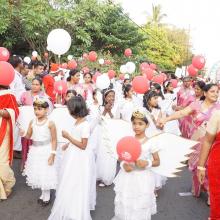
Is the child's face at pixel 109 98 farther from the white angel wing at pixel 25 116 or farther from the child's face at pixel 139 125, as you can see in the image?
the child's face at pixel 139 125

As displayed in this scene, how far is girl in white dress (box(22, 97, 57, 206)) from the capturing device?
17.7 ft

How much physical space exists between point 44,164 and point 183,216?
6.69 ft

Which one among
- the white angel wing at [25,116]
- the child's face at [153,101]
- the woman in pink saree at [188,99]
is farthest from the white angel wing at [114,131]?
the woman in pink saree at [188,99]

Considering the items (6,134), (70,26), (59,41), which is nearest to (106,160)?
(6,134)

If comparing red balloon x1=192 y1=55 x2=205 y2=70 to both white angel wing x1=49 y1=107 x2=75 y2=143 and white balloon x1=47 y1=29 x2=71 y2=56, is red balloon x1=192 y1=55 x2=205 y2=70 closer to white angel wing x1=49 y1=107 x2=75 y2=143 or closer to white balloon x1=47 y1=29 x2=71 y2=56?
white balloon x1=47 y1=29 x2=71 y2=56

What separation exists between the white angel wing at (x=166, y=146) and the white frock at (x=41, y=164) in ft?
4.74

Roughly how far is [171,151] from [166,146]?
0.23ft

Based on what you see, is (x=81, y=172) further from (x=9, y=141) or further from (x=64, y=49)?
(x=64, y=49)

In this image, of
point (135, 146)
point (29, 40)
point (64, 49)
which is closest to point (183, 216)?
point (135, 146)

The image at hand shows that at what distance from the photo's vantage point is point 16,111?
577 centimetres

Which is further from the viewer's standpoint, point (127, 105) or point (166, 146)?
point (127, 105)

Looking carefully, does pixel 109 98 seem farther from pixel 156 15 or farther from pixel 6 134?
pixel 156 15

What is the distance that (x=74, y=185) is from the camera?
4855 mm

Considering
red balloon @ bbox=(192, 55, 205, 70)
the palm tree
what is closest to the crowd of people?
red balloon @ bbox=(192, 55, 205, 70)
